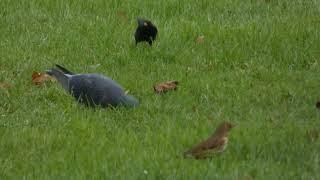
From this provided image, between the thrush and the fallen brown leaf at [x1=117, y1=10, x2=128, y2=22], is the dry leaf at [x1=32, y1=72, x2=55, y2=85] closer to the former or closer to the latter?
the fallen brown leaf at [x1=117, y1=10, x2=128, y2=22]

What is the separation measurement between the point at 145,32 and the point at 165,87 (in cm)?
101

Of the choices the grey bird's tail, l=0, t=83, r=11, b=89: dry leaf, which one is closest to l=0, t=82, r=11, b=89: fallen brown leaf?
l=0, t=83, r=11, b=89: dry leaf

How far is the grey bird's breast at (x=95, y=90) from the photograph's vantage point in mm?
5348

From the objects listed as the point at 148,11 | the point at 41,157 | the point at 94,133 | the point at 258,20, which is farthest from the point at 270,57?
the point at 41,157

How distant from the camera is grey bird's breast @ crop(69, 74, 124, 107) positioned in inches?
211

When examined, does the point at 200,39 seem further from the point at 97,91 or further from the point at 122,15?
the point at 97,91

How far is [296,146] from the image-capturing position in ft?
15.3

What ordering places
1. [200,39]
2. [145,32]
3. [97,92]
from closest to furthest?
[97,92] → [145,32] → [200,39]

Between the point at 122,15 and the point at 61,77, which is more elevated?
the point at 61,77

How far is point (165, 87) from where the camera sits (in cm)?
586

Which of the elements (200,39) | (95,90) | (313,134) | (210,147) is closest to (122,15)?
(200,39)

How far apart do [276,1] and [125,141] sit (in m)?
4.27

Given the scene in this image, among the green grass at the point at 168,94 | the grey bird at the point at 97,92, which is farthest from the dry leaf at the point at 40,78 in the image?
the grey bird at the point at 97,92

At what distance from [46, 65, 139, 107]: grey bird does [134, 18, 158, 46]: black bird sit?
4.49 feet
